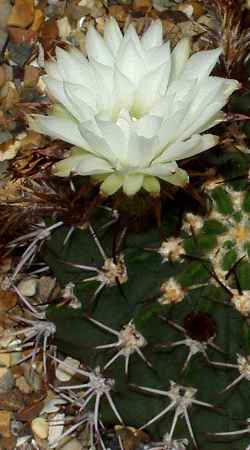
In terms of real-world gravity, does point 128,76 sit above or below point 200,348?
above

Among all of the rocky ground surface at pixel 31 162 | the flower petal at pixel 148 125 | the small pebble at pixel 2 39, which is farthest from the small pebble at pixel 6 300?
the flower petal at pixel 148 125

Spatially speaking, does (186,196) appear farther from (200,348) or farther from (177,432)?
(177,432)

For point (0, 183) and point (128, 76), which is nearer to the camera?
point (128, 76)

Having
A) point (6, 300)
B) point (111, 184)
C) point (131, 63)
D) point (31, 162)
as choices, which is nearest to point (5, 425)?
point (6, 300)

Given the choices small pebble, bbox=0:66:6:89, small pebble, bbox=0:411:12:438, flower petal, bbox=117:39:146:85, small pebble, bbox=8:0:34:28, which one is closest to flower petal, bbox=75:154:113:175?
flower petal, bbox=117:39:146:85

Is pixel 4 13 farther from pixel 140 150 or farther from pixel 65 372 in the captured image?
pixel 140 150

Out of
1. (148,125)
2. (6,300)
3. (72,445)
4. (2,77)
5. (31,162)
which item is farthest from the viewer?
(2,77)

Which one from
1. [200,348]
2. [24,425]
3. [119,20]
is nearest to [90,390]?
[200,348]

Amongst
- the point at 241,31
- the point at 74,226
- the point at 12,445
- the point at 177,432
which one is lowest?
the point at 12,445

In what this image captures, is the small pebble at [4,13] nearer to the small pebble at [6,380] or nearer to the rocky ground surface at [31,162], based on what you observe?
the rocky ground surface at [31,162]
